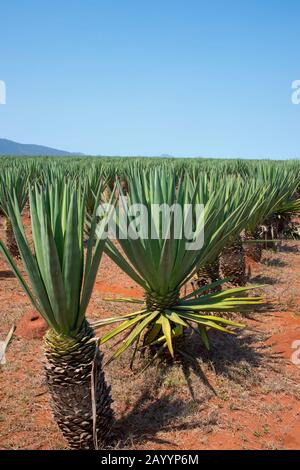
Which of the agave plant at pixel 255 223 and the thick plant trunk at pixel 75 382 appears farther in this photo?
the agave plant at pixel 255 223

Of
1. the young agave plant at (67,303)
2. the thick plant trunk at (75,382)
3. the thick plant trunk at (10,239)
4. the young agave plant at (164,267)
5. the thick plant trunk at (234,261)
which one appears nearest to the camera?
the young agave plant at (67,303)

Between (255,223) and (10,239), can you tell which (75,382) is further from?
(10,239)

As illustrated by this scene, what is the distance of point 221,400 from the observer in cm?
257

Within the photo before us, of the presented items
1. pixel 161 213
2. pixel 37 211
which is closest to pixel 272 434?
pixel 161 213

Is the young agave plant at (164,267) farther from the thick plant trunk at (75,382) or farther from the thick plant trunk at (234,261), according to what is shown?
the thick plant trunk at (234,261)

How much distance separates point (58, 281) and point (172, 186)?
123cm

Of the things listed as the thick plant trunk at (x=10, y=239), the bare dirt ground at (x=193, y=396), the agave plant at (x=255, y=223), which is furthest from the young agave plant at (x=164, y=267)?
the thick plant trunk at (x=10, y=239)

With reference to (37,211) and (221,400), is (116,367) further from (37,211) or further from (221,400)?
(37,211)

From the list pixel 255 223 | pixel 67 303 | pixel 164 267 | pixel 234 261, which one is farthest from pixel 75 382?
pixel 255 223

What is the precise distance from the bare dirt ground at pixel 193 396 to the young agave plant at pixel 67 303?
188 mm

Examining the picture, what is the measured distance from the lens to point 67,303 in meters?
1.81

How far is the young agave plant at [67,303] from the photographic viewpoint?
177 cm

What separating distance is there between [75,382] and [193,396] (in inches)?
39.3

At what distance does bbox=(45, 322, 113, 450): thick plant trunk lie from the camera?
189cm
